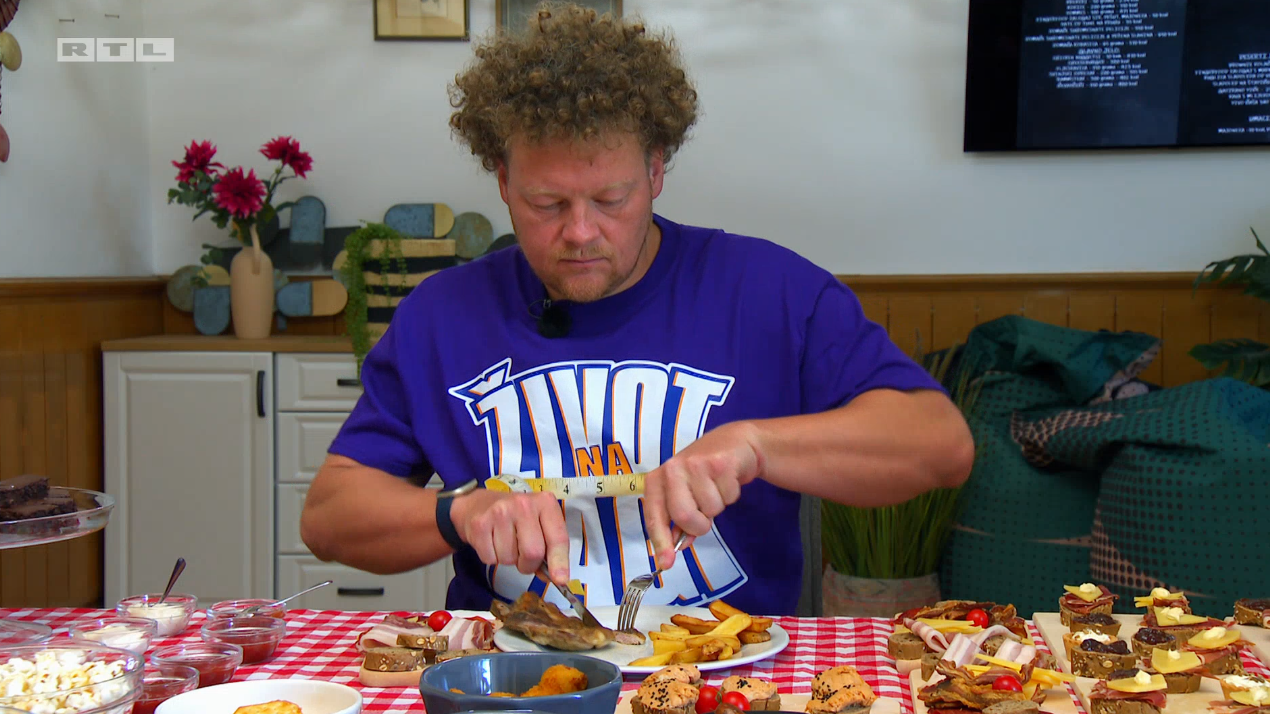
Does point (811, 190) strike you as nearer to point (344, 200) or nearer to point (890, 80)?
point (890, 80)

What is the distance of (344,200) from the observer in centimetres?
367

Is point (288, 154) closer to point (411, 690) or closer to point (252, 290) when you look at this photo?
point (252, 290)

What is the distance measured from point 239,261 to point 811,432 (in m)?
2.53

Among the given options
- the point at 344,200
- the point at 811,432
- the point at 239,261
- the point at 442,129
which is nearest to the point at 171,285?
the point at 239,261

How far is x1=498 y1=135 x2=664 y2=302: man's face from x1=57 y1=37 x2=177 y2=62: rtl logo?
2.23 metres

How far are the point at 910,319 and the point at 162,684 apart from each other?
277 cm

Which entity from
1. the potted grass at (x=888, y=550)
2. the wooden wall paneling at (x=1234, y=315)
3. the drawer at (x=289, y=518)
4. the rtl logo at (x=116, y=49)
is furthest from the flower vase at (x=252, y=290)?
the wooden wall paneling at (x=1234, y=315)

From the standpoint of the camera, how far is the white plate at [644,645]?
1.10 m

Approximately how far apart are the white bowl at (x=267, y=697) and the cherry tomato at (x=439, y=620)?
30 centimetres

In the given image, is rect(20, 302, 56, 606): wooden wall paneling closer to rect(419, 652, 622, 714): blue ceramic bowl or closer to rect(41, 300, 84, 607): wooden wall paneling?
rect(41, 300, 84, 607): wooden wall paneling

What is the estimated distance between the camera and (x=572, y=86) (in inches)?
57.8

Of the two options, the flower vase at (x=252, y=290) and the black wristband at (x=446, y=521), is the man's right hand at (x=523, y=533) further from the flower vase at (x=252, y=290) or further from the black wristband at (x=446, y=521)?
the flower vase at (x=252, y=290)

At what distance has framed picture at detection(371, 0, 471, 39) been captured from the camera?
11.8ft

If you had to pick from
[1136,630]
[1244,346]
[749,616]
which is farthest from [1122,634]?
[1244,346]
